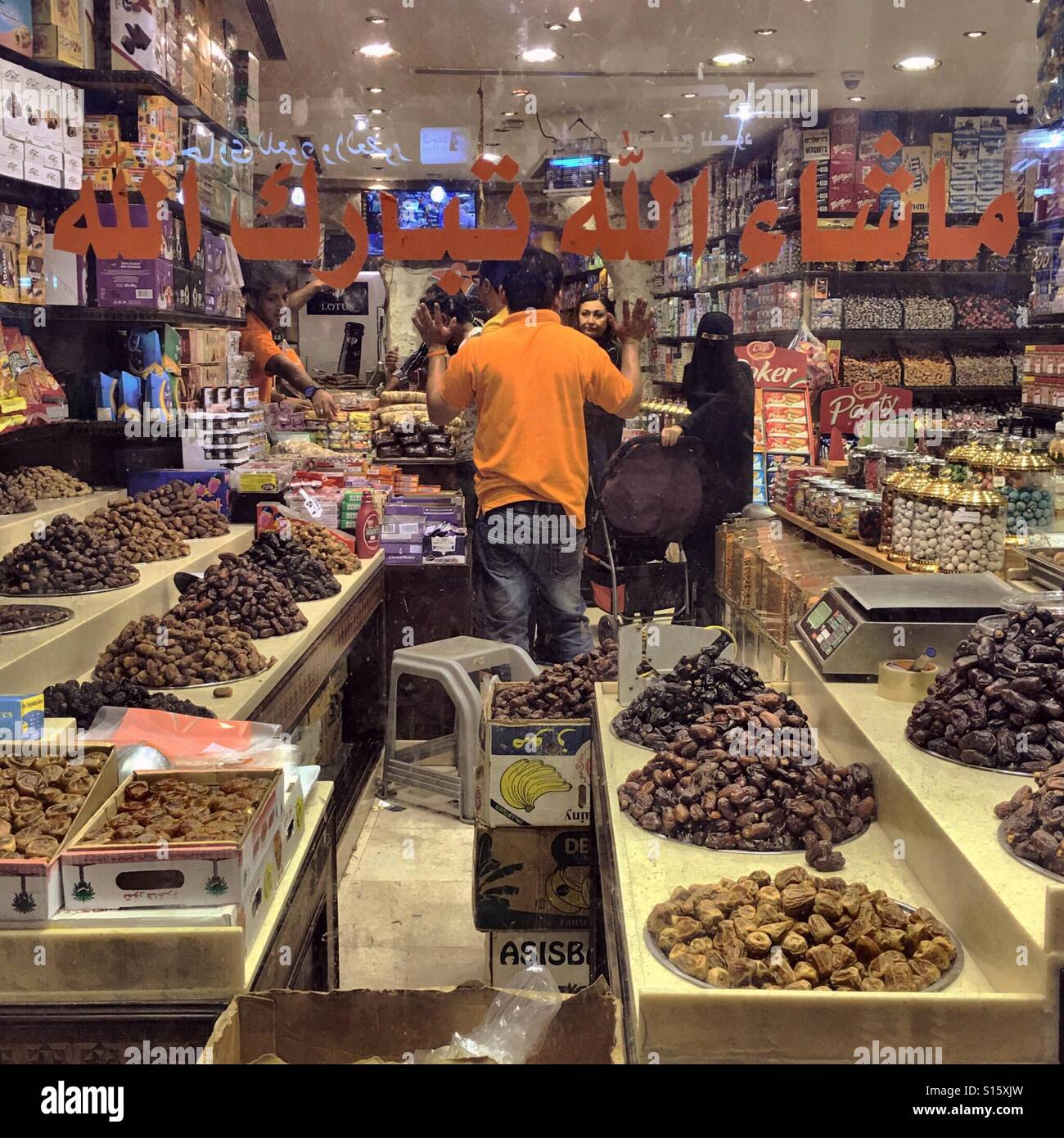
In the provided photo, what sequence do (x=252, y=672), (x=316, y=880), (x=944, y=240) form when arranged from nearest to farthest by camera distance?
(x=316, y=880), (x=252, y=672), (x=944, y=240)

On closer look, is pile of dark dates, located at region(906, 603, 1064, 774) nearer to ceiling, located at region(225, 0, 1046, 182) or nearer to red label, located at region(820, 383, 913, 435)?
ceiling, located at region(225, 0, 1046, 182)

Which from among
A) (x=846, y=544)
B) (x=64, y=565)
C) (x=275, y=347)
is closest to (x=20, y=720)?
(x=64, y=565)

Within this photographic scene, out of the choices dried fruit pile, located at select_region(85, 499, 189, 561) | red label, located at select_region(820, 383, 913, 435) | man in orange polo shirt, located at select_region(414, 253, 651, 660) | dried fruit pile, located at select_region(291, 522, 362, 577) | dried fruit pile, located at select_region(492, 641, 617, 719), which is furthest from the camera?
red label, located at select_region(820, 383, 913, 435)

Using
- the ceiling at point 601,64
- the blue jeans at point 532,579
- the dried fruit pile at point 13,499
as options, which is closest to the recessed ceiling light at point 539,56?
the ceiling at point 601,64

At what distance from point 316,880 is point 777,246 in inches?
91.5

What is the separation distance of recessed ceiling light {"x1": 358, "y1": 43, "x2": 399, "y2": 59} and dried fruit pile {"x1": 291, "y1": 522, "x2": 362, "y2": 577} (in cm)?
148

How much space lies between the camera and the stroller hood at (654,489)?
12.8 feet

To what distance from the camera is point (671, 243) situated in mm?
3555

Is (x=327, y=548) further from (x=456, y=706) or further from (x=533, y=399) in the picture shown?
(x=533, y=399)

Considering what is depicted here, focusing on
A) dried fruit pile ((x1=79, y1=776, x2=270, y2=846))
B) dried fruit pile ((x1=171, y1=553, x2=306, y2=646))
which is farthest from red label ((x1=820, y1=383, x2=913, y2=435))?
dried fruit pile ((x1=79, y1=776, x2=270, y2=846))

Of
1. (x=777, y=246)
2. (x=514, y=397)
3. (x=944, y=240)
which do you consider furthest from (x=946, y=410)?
(x=514, y=397)

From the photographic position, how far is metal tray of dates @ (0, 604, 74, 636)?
2.97 meters

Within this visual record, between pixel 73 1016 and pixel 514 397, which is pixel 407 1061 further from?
pixel 514 397
